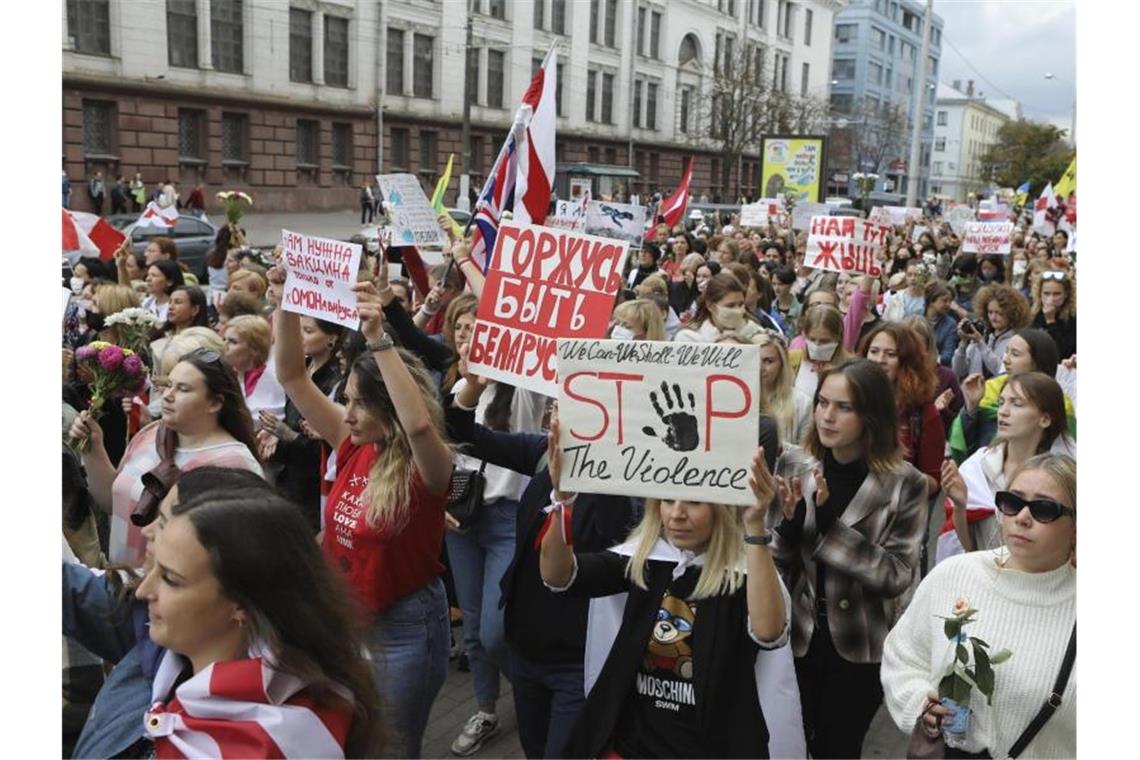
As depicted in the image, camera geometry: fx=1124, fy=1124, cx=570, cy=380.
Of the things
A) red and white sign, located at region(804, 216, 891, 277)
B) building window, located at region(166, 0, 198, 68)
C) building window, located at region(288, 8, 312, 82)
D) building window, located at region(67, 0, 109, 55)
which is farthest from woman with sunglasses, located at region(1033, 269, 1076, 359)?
building window, located at region(288, 8, 312, 82)

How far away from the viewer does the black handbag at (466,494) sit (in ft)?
14.8

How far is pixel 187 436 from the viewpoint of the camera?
12.9 ft

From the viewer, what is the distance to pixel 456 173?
4572 cm

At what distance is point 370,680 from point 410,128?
41056mm

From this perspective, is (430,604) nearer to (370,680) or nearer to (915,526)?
(370,680)

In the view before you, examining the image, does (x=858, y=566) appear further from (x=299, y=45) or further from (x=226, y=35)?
(x=299, y=45)

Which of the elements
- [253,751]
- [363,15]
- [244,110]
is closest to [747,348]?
[253,751]

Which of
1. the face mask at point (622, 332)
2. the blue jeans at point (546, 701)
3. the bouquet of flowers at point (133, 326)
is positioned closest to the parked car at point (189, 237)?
the bouquet of flowers at point (133, 326)

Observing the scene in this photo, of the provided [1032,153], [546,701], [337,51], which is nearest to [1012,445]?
[546,701]

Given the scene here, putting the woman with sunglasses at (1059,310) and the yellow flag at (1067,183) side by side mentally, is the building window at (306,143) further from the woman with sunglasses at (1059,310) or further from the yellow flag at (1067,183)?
the woman with sunglasses at (1059,310)

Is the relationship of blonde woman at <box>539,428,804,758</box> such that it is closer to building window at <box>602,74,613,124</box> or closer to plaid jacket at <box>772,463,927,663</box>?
plaid jacket at <box>772,463,927,663</box>

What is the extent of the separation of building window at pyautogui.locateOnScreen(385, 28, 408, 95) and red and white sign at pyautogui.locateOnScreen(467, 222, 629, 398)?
38163 mm

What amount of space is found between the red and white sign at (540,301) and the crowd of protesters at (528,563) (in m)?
0.19

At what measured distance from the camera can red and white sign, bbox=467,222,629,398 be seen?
4223mm
